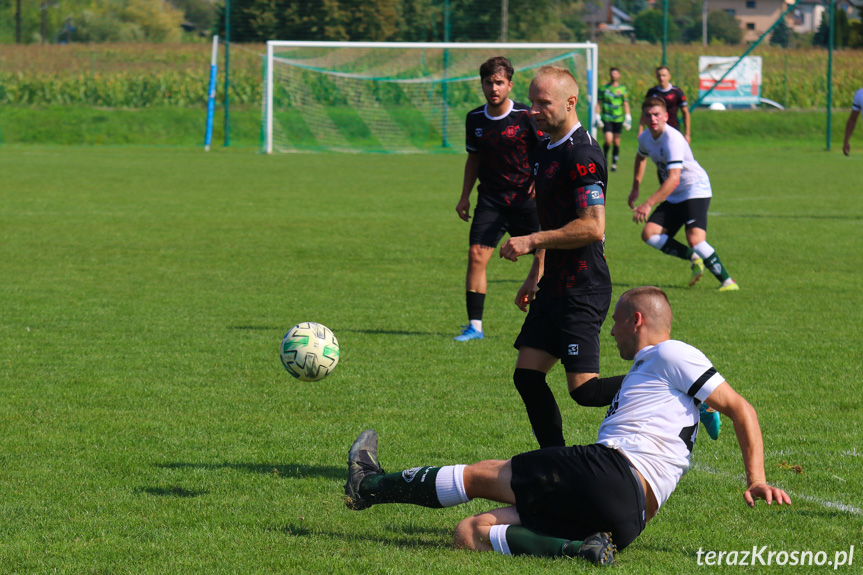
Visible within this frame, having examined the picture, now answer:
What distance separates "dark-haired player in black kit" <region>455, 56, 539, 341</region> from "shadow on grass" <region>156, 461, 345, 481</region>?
137 inches

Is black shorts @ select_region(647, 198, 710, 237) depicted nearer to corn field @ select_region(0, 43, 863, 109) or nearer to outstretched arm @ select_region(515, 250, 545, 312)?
outstretched arm @ select_region(515, 250, 545, 312)

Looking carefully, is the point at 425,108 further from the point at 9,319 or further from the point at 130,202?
the point at 9,319

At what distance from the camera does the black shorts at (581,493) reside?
154 inches

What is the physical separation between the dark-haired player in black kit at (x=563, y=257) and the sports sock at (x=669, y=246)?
647 centimetres

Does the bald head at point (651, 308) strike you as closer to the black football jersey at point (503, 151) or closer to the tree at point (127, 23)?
the black football jersey at point (503, 151)

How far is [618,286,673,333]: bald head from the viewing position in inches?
162

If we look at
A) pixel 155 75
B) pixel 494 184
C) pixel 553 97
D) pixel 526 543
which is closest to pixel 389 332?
pixel 494 184

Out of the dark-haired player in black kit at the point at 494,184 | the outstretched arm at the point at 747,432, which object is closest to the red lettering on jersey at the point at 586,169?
the outstretched arm at the point at 747,432

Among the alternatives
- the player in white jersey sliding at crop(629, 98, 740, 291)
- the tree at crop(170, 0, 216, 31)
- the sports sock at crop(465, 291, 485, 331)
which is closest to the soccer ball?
the sports sock at crop(465, 291, 485, 331)

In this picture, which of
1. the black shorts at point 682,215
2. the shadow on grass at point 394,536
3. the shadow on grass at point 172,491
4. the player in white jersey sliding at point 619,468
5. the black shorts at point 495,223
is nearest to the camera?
the player in white jersey sliding at point 619,468

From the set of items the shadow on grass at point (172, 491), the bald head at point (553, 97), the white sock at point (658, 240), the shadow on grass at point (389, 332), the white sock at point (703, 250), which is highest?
the bald head at point (553, 97)

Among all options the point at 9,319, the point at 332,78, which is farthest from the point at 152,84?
the point at 9,319

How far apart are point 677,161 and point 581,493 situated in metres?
7.28

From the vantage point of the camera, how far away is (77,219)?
1688 cm
